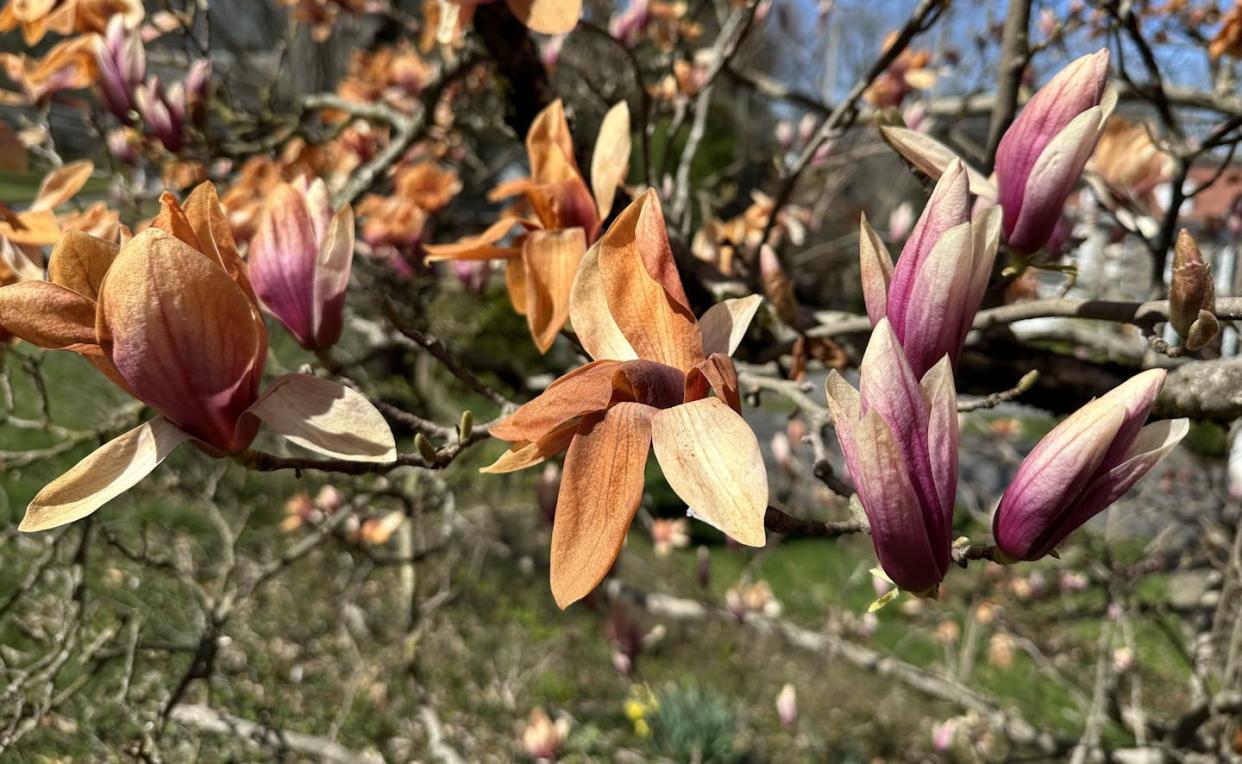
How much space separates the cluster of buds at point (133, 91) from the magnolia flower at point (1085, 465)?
4.28 feet

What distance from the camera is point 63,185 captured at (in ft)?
2.74

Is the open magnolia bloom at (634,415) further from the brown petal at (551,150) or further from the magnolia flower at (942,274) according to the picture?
the brown petal at (551,150)

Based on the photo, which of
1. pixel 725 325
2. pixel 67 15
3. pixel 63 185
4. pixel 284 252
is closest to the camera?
pixel 725 325

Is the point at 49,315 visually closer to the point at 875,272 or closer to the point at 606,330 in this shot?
the point at 606,330

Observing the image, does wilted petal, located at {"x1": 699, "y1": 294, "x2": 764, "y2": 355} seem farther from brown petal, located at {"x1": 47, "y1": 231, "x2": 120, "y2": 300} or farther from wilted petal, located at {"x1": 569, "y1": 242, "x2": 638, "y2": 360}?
brown petal, located at {"x1": 47, "y1": 231, "x2": 120, "y2": 300}

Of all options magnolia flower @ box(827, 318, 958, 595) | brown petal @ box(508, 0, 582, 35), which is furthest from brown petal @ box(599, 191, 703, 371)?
brown petal @ box(508, 0, 582, 35)

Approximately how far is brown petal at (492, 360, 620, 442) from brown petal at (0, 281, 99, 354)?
0.30m

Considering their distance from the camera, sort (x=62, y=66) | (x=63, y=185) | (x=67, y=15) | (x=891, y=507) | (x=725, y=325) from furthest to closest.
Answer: (x=62, y=66) → (x=67, y=15) → (x=63, y=185) → (x=725, y=325) → (x=891, y=507)

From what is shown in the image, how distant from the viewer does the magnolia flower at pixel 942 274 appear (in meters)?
0.49

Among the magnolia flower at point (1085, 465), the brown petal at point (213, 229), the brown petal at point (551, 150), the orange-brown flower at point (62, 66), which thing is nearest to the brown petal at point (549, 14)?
the brown petal at point (551, 150)

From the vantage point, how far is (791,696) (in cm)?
264

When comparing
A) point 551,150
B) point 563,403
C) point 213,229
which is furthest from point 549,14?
point 563,403

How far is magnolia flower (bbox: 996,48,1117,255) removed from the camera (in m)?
0.58

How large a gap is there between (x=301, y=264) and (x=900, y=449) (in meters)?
0.50
